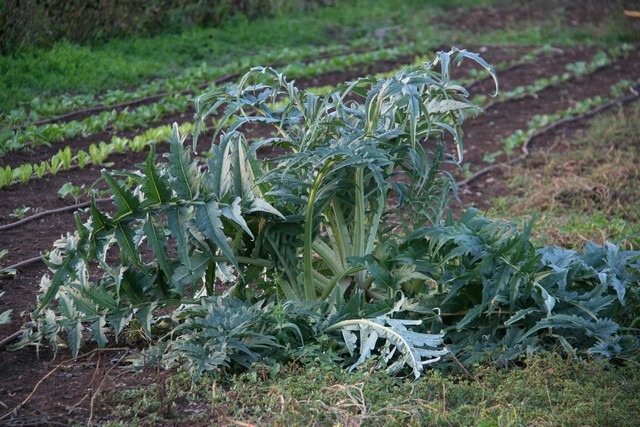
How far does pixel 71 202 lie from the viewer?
514 cm

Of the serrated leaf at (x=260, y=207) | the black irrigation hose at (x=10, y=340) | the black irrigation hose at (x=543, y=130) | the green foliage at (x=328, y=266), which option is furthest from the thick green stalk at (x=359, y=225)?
the black irrigation hose at (x=543, y=130)

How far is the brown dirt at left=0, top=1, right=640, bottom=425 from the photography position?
2.93 metres

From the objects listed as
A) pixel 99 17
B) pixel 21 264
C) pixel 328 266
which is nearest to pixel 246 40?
pixel 99 17

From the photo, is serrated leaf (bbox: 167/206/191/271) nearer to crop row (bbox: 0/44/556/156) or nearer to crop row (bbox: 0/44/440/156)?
crop row (bbox: 0/44/440/156)

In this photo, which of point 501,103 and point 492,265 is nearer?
point 492,265

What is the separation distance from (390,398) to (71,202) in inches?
122

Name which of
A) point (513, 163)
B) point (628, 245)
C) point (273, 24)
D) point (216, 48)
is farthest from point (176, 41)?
point (628, 245)

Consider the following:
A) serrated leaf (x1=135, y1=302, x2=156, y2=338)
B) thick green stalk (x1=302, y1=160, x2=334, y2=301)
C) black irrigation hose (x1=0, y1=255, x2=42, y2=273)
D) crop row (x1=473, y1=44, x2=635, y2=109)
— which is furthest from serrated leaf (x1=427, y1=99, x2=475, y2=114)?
crop row (x1=473, y1=44, x2=635, y2=109)

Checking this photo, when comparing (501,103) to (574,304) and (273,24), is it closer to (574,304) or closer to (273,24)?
(273,24)

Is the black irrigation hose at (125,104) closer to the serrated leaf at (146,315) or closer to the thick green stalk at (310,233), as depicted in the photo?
the serrated leaf at (146,315)

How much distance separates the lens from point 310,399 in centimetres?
285

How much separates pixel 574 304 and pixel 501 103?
5913 mm

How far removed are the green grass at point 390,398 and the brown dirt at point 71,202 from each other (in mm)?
208

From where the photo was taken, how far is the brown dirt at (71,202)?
293 centimetres
